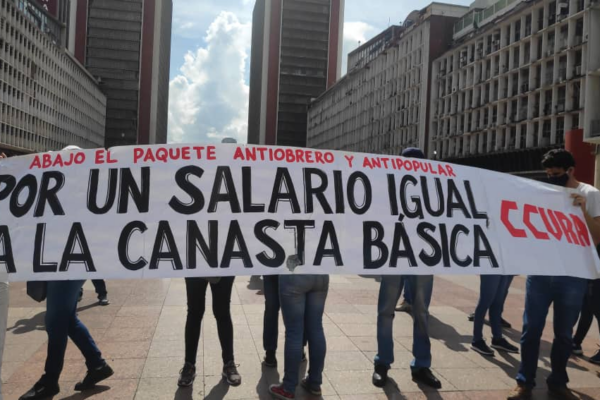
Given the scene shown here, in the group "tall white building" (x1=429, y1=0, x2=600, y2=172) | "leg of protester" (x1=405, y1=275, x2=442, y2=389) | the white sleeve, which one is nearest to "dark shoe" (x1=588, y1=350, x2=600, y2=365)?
the white sleeve

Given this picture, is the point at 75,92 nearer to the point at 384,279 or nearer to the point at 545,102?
the point at 545,102

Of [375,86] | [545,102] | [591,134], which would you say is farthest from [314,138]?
[591,134]

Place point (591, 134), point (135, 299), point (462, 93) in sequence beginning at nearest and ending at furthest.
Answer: point (135, 299)
point (591, 134)
point (462, 93)

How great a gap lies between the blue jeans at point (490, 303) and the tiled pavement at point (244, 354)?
335 mm

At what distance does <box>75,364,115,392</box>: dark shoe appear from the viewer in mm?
3989

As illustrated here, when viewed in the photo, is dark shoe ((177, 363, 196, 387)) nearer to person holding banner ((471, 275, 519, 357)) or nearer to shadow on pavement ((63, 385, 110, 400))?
shadow on pavement ((63, 385, 110, 400))

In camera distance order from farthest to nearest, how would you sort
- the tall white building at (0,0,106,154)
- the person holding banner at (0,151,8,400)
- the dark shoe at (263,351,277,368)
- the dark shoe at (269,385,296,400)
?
the tall white building at (0,0,106,154) < the dark shoe at (263,351,277,368) < the dark shoe at (269,385,296,400) < the person holding banner at (0,151,8,400)

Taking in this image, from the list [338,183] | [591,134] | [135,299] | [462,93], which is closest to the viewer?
[338,183]

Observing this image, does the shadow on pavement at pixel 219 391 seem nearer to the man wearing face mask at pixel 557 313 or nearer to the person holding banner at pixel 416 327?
the person holding banner at pixel 416 327

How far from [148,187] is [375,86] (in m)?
83.9

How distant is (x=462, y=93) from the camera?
191 feet

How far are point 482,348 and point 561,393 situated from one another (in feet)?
4.11

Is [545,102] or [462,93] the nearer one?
[545,102]

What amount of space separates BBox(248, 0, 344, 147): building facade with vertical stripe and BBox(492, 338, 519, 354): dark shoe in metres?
147
